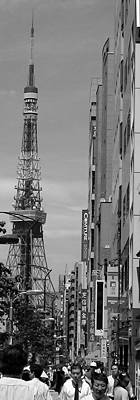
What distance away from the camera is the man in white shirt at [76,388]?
49.4ft

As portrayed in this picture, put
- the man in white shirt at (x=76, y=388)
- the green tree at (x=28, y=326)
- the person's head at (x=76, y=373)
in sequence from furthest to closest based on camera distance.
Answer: the green tree at (x=28, y=326), the person's head at (x=76, y=373), the man in white shirt at (x=76, y=388)

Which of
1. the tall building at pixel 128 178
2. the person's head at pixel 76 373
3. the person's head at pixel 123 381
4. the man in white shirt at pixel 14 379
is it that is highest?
the tall building at pixel 128 178

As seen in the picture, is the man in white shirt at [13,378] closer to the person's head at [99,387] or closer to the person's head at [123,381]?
the person's head at [99,387]

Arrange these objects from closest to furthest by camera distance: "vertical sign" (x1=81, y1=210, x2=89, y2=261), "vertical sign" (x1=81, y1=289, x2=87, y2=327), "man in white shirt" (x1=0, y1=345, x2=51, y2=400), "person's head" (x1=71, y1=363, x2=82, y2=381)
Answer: "man in white shirt" (x1=0, y1=345, x2=51, y2=400), "person's head" (x1=71, y1=363, x2=82, y2=381), "vertical sign" (x1=81, y1=289, x2=87, y2=327), "vertical sign" (x1=81, y1=210, x2=89, y2=261)

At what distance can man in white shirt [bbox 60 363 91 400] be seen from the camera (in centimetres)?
1506

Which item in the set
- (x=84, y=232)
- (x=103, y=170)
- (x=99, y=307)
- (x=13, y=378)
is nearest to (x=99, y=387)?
(x=13, y=378)

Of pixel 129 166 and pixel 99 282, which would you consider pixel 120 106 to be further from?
pixel 99 282

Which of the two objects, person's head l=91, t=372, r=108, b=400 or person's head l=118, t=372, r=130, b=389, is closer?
person's head l=91, t=372, r=108, b=400

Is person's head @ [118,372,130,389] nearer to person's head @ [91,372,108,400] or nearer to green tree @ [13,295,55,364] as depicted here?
person's head @ [91,372,108,400]

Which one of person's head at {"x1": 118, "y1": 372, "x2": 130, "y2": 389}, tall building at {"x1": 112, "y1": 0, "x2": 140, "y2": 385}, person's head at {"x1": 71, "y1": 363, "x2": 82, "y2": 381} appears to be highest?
tall building at {"x1": 112, "y1": 0, "x2": 140, "y2": 385}

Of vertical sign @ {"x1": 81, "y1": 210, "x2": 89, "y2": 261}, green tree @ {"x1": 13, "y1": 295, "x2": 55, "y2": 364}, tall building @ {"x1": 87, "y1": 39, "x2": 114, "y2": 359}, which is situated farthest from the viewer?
vertical sign @ {"x1": 81, "y1": 210, "x2": 89, "y2": 261}

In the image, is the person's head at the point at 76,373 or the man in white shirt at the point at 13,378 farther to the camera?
the person's head at the point at 76,373

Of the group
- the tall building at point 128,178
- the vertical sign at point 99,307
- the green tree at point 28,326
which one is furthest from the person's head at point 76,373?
the vertical sign at point 99,307

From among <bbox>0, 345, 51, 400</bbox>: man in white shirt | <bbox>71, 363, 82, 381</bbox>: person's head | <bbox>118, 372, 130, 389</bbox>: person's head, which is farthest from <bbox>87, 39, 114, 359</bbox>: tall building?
<bbox>0, 345, 51, 400</bbox>: man in white shirt
